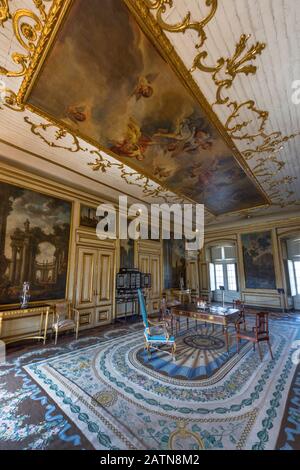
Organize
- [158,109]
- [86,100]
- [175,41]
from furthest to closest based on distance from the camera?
[158,109], [86,100], [175,41]

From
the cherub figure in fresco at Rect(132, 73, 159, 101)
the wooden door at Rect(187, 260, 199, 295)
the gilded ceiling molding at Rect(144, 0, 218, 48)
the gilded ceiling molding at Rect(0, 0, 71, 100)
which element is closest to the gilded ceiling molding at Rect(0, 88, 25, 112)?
the gilded ceiling molding at Rect(0, 0, 71, 100)

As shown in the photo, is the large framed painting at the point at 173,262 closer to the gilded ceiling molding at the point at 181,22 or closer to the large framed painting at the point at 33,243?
the large framed painting at the point at 33,243

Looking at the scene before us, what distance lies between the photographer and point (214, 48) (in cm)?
232

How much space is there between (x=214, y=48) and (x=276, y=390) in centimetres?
450

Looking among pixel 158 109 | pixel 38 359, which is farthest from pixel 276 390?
pixel 158 109

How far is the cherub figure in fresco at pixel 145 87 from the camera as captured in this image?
2586mm

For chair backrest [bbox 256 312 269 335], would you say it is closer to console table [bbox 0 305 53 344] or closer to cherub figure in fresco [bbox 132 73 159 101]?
cherub figure in fresco [bbox 132 73 159 101]

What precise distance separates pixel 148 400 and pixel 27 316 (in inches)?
139

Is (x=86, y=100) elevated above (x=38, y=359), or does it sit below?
above

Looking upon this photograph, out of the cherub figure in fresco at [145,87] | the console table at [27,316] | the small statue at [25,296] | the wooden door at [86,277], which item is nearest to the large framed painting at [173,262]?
the wooden door at [86,277]

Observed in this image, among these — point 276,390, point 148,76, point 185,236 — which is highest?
point 148,76

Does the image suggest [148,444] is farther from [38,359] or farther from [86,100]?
[86,100]

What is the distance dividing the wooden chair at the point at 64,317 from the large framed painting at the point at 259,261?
26.1ft

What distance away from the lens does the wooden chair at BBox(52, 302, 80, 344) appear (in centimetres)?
450
